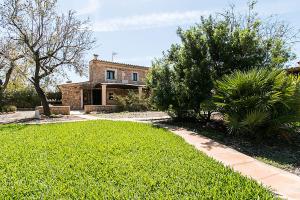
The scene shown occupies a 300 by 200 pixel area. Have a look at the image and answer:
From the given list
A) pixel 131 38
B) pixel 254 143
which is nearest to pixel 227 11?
pixel 131 38

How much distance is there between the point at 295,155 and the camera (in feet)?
25.0

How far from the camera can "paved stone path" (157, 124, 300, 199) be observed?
175 inches

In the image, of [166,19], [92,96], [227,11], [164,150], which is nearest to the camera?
[164,150]

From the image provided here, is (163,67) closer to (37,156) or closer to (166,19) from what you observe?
(166,19)

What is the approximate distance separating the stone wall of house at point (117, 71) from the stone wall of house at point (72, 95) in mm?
3166

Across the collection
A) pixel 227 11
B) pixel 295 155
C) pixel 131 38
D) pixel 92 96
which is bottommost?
pixel 295 155

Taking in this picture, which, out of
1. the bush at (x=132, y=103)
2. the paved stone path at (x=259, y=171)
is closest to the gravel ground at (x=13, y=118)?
the bush at (x=132, y=103)

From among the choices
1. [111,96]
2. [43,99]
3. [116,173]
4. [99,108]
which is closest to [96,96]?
[111,96]

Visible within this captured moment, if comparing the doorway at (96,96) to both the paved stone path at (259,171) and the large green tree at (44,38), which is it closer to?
the large green tree at (44,38)

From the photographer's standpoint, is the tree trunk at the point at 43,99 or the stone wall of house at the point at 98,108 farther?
the stone wall of house at the point at 98,108

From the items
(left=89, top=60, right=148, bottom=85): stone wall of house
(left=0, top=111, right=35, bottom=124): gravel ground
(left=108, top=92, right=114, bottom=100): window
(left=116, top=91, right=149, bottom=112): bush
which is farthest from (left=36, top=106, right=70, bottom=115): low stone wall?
(left=108, top=92, right=114, bottom=100): window

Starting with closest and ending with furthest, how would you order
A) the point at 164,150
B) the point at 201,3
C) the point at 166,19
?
1. the point at 164,150
2. the point at 201,3
3. the point at 166,19

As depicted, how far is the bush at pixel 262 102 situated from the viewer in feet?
27.8

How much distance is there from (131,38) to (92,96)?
13.6 meters
